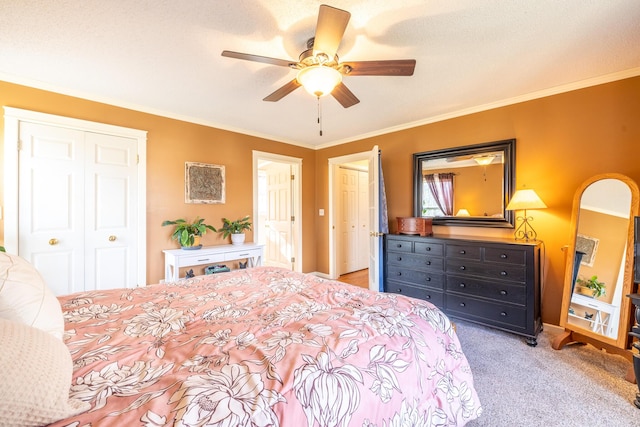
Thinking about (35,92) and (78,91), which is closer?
(35,92)

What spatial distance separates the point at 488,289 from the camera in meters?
2.66

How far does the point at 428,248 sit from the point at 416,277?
1.25ft

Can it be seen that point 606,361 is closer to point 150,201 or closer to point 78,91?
point 150,201

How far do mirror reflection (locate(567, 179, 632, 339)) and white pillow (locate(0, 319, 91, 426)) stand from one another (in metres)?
3.36

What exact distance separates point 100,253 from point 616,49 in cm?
499

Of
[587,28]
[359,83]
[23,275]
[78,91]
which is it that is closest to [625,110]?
[587,28]

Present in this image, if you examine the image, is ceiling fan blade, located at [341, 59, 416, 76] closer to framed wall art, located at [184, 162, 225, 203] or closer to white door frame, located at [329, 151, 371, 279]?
framed wall art, located at [184, 162, 225, 203]

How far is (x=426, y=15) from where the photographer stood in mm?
1687

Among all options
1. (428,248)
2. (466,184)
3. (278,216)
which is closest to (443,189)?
(466,184)

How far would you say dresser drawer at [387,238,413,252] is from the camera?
10.6 ft

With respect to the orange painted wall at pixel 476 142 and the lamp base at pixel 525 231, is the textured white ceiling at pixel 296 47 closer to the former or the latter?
the orange painted wall at pixel 476 142

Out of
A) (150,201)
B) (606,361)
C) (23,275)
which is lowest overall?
(606,361)

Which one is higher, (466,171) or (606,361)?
(466,171)

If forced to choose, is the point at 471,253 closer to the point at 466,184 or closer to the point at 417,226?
the point at 417,226
